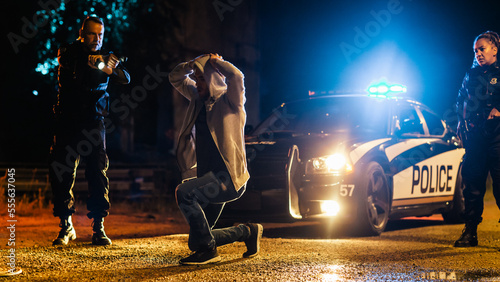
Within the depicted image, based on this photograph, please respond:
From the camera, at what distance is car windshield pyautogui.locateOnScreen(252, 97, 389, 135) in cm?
882

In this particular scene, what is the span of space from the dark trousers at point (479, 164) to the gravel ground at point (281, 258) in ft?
1.55

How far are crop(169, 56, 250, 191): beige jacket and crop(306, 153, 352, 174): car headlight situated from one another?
6.71ft

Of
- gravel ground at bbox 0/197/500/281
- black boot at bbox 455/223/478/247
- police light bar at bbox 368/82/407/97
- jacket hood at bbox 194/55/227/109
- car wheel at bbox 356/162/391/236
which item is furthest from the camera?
police light bar at bbox 368/82/407/97

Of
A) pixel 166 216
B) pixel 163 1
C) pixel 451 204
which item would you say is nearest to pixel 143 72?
pixel 163 1

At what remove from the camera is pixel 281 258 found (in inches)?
250

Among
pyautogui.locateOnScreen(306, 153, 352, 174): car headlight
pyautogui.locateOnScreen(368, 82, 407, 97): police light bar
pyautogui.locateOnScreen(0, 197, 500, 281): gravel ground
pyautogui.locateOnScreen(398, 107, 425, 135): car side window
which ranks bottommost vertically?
pyautogui.locateOnScreen(0, 197, 500, 281): gravel ground

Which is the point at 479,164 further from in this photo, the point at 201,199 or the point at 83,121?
the point at 83,121

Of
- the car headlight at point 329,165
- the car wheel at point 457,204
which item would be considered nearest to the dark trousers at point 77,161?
the car headlight at point 329,165

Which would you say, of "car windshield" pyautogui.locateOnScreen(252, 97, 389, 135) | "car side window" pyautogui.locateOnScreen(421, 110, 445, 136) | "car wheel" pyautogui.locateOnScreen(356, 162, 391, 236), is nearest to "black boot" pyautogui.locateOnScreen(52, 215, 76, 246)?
"car windshield" pyautogui.locateOnScreen(252, 97, 389, 135)

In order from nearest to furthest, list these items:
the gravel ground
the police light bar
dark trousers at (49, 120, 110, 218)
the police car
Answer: the gravel ground
dark trousers at (49, 120, 110, 218)
the police car
the police light bar

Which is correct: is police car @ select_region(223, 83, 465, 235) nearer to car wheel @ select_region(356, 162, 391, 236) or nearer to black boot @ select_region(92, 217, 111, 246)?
car wheel @ select_region(356, 162, 391, 236)

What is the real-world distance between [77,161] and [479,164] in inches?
162

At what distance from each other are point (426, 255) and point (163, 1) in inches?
444

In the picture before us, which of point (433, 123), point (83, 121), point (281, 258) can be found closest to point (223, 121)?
point (281, 258)
